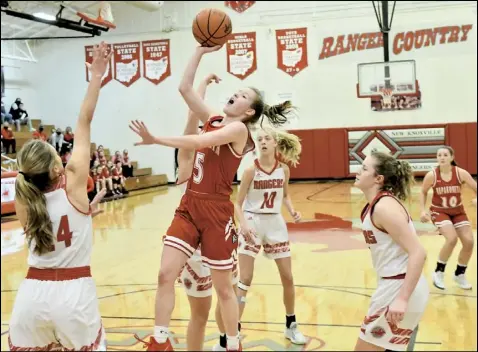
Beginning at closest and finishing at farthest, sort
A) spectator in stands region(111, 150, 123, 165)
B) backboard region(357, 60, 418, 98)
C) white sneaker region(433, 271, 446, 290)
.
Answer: spectator in stands region(111, 150, 123, 165)
white sneaker region(433, 271, 446, 290)
backboard region(357, 60, 418, 98)

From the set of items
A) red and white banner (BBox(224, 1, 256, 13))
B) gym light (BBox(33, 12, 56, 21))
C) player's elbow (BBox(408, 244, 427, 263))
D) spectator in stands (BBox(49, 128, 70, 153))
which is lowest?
player's elbow (BBox(408, 244, 427, 263))

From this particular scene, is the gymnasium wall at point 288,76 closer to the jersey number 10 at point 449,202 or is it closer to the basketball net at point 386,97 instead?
the basketball net at point 386,97

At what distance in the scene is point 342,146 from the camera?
11297 mm

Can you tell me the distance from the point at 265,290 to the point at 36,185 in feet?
14.5

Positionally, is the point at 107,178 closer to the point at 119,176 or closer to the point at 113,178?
the point at 113,178

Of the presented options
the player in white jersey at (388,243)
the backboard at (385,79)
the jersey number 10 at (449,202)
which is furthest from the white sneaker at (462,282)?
the backboard at (385,79)

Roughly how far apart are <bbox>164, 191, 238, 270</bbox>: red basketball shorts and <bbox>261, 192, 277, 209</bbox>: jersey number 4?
2557 millimetres

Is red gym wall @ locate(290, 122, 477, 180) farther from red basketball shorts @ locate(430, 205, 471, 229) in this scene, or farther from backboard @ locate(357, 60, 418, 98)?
backboard @ locate(357, 60, 418, 98)

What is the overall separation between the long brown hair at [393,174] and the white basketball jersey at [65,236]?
4.42ft

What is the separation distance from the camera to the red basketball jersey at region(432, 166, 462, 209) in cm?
648

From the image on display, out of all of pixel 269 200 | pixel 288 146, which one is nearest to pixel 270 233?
pixel 269 200

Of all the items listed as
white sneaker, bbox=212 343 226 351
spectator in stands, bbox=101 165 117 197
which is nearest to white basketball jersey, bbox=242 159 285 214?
white sneaker, bbox=212 343 226 351

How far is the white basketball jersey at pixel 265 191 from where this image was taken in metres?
4.77

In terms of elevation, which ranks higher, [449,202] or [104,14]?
[104,14]
